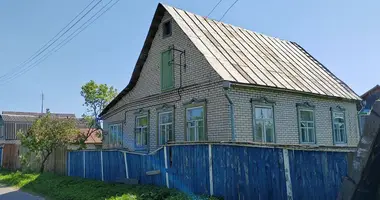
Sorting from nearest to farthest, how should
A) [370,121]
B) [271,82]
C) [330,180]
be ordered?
[370,121], [330,180], [271,82]

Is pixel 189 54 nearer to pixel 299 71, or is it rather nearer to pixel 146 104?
pixel 146 104

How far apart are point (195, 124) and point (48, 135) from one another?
8555 mm

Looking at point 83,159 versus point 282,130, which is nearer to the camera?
point 282,130

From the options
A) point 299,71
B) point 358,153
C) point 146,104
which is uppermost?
point 299,71

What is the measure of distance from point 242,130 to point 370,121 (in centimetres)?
853

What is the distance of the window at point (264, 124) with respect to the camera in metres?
11.0

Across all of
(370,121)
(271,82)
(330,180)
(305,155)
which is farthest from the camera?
(271,82)

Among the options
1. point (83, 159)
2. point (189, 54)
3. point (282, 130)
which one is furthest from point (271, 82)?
point (83, 159)

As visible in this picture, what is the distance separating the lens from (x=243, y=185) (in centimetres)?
681

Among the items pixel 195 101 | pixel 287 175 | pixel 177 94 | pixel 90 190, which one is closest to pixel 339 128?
pixel 195 101

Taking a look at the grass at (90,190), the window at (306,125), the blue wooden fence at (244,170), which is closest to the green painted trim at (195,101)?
the blue wooden fence at (244,170)

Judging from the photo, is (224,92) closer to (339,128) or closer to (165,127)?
(165,127)

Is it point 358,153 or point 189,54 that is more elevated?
point 189,54

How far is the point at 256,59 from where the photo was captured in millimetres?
12875
